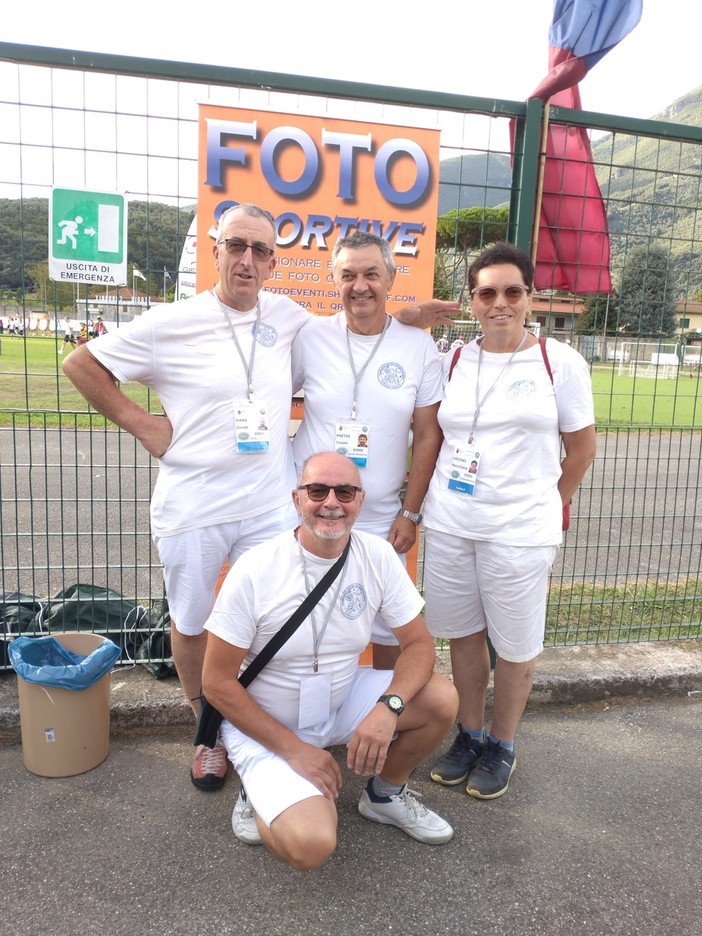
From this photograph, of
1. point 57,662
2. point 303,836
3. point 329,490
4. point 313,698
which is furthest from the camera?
point 57,662

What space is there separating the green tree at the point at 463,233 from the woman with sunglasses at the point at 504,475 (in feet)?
2.20

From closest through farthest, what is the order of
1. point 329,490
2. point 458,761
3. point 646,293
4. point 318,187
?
point 329,490 → point 458,761 → point 318,187 → point 646,293

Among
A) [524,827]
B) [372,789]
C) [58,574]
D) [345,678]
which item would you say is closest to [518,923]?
[524,827]

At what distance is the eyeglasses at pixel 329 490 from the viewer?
224cm

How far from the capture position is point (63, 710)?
281 centimetres

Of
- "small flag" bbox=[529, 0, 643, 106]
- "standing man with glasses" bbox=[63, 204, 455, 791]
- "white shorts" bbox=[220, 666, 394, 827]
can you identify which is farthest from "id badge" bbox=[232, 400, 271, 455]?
"small flag" bbox=[529, 0, 643, 106]

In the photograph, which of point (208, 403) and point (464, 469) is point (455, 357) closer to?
point (464, 469)

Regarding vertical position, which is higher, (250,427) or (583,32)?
(583,32)

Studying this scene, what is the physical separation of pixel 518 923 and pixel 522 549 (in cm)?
125

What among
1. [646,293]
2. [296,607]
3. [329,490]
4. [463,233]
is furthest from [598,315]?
[296,607]

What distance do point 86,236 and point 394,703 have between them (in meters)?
2.38

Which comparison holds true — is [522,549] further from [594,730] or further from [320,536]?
[594,730]

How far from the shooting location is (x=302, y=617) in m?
2.32

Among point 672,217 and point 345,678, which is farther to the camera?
point 672,217
